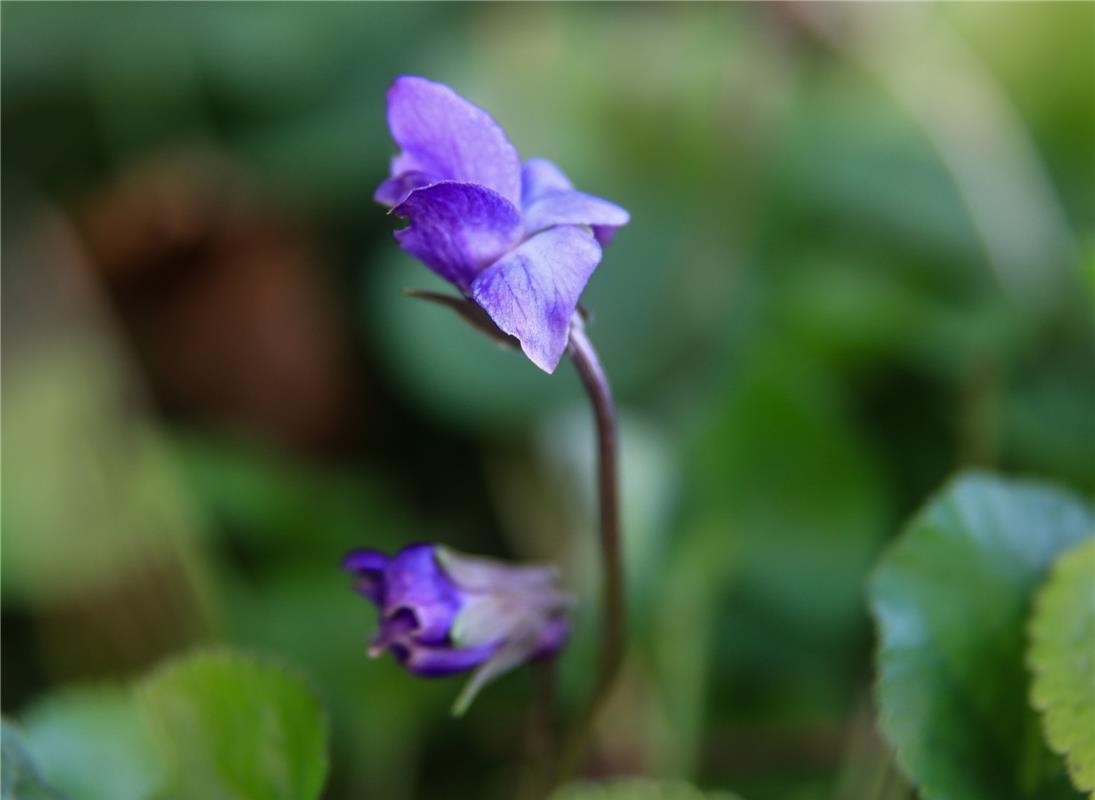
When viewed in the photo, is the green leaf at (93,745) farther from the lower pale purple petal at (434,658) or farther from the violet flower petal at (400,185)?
the violet flower petal at (400,185)

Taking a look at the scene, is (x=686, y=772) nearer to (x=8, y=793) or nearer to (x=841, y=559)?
(x=841, y=559)

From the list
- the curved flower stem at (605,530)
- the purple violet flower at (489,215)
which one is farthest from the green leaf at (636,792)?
the purple violet flower at (489,215)

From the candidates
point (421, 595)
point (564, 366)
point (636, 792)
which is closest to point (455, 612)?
point (421, 595)

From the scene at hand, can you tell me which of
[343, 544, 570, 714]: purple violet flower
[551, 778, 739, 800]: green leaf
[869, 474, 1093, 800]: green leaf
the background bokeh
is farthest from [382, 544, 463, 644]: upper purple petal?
the background bokeh

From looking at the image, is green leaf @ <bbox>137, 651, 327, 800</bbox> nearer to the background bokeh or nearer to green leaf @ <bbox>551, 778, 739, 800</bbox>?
green leaf @ <bbox>551, 778, 739, 800</bbox>

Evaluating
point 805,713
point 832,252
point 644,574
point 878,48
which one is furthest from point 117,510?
point 878,48

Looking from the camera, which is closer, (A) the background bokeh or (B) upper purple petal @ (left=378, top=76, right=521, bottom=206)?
(B) upper purple petal @ (left=378, top=76, right=521, bottom=206)

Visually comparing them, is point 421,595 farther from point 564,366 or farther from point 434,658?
point 564,366
